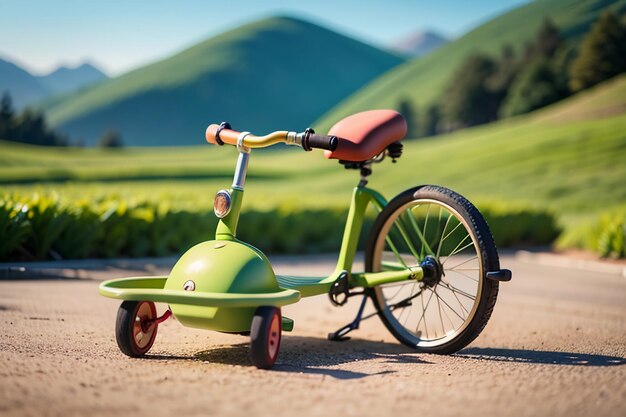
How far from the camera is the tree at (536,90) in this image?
48.7m

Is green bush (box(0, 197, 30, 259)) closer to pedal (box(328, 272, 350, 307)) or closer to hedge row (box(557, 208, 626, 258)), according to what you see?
pedal (box(328, 272, 350, 307))

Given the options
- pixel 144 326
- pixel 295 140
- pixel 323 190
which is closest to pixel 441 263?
pixel 295 140

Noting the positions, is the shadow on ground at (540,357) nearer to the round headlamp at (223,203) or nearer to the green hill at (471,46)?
the round headlamp at (223,203)

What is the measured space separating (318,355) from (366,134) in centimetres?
154

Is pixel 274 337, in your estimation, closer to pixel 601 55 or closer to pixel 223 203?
pixel 223 203

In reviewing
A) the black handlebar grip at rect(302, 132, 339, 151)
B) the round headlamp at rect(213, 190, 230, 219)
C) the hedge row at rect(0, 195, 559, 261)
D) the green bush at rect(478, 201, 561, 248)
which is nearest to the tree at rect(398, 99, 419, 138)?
the green bush at rect(478, 201, 561, 248)

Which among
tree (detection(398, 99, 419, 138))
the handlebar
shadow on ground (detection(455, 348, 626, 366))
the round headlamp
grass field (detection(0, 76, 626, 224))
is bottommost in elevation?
shadow on ground (detection(455, 348, 626, 366))

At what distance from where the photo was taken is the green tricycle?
149 inches

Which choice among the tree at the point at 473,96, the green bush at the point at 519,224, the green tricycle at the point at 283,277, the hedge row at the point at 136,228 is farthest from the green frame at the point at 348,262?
the tree at the point at 473,96

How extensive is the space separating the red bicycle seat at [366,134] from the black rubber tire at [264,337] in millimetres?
1343

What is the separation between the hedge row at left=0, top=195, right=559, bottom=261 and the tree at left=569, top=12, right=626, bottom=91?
2389 cm

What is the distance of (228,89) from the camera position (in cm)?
12588

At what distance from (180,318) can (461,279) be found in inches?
83.9

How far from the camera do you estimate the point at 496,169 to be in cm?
3123
